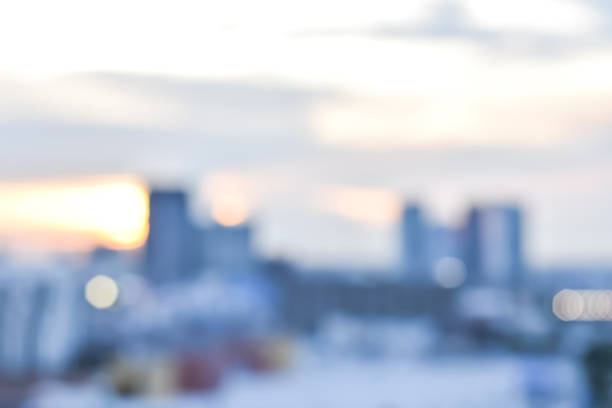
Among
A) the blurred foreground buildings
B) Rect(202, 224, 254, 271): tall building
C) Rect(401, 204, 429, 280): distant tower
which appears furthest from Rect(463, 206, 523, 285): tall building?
Rect(202, 224, 254, 271): tall building

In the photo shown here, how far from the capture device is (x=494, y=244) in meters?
132

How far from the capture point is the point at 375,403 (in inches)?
1045

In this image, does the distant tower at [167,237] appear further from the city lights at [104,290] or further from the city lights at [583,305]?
the city lights at [583,305]

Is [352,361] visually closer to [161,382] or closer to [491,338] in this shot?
[491,338]

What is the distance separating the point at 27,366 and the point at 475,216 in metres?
93.3

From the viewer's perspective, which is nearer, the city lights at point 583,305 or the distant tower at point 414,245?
the city lights at point 583,305

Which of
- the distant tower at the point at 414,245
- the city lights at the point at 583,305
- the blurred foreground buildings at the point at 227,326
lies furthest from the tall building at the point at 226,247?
the city lights at the point at 583,305

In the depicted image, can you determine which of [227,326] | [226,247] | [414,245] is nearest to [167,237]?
[226,247]

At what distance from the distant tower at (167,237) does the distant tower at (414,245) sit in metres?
33.7

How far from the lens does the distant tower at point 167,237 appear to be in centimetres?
12762

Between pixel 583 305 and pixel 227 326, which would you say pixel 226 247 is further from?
pixel 227 326

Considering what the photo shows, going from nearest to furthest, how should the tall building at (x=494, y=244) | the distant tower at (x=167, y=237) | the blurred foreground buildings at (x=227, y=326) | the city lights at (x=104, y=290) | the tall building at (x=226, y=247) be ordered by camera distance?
the blurred foreground buildings at (x=227, y=326)
the city lights at (x=104, y=290)
the distant tower at (x=167, y=237)
the tall building at (x=494, y=244)
the tall building at (x=226, y=247)

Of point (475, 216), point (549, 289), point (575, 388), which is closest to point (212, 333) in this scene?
point (575, 388)

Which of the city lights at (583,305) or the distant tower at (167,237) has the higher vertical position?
the distant tower at (167,237)
